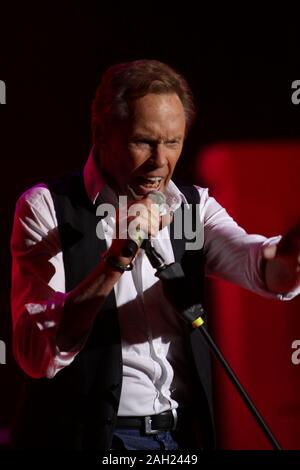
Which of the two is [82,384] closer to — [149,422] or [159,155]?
[149,422]

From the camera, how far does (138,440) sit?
4.94 ft

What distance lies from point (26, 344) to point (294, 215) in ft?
4.10

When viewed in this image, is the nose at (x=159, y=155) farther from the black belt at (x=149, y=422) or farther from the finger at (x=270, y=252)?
the black belt at (x=149, y=422)

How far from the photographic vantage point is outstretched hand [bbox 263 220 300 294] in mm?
1395

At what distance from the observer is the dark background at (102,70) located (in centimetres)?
227

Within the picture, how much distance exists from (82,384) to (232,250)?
0.47 metres

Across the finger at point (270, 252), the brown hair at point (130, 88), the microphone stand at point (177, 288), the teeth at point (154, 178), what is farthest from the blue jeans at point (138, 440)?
the brown hair at point (130, 88)

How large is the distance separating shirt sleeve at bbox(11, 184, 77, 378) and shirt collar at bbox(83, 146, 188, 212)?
0.39 feet

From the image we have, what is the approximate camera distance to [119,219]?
4.54ft

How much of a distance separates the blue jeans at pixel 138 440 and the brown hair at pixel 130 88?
2.31ft

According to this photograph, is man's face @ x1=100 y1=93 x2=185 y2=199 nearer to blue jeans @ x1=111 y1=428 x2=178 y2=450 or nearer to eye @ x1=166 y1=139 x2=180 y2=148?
eye @ x1=166 y1=139 x2=180 y2=148

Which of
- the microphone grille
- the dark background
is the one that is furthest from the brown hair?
the dark background

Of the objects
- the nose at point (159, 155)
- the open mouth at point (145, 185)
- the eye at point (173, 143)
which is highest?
the eye at point (173, 143)

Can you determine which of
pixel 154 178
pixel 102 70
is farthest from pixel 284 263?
pixel 102 70
